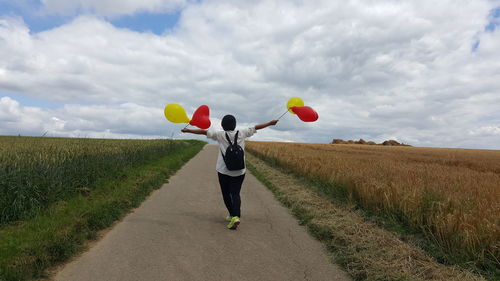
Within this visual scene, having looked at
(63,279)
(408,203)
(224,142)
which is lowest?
(63,279)

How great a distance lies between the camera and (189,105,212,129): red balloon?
5.85 m

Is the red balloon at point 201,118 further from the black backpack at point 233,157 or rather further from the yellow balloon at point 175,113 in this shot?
the black backpack at point 233,157

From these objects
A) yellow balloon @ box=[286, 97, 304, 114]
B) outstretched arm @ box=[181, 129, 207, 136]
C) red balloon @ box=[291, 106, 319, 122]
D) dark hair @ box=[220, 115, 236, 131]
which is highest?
yellow balloon @ box=[286, 97, 304, 114]

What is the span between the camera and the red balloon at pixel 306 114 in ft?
19.6

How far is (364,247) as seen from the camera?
15.1 feet

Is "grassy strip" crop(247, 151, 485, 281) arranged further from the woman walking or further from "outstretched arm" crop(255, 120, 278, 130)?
"outstretched arm" crop(255, 120, 278, 130)

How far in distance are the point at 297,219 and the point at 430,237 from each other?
8.13 feet

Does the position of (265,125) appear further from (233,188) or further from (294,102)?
(233,188)

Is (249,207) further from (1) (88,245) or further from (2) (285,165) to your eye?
(2) (285,165)

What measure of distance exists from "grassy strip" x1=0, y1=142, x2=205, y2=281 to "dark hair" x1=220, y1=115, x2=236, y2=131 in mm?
2783

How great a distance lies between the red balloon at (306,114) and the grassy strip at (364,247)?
1.97 meters

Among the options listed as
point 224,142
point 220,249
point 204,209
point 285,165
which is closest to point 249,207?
point 204,209

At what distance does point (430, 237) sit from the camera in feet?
16.4

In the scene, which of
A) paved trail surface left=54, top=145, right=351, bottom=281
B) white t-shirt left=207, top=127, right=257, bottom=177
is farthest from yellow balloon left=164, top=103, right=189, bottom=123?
paved trail surface left=54, top=145, right=351, bottom=281
